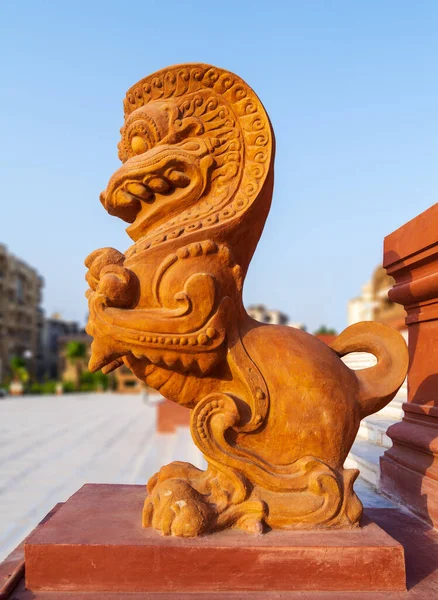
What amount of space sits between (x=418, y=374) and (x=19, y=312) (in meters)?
42.5

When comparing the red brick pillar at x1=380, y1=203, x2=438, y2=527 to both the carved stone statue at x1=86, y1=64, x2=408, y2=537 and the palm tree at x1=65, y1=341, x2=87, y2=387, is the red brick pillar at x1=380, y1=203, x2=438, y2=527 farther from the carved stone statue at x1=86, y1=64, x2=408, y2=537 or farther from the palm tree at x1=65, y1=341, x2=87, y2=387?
the palm tree at x1=65, y1=341, x2=87, y2=387

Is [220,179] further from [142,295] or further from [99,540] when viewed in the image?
[99,540]

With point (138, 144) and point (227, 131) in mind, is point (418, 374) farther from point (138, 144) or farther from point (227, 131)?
point (138, 144)

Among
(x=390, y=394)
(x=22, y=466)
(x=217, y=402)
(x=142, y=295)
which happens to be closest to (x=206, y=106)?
(x=142, y=295)

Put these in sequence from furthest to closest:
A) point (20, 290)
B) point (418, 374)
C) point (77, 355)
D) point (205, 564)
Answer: point (20, 290)
point (77, 355)
point (418, 374)
point (205, 564)

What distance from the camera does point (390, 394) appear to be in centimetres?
198

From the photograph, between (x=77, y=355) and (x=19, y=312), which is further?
(x=19, y=312)

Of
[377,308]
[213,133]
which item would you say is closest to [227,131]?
[213,133]

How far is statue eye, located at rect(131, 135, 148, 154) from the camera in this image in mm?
2139

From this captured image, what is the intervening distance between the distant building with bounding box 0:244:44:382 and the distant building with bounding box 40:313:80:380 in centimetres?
295

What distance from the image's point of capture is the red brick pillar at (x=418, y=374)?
2232 mm

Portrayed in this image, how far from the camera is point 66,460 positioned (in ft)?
24.3

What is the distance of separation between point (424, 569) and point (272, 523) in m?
0.54

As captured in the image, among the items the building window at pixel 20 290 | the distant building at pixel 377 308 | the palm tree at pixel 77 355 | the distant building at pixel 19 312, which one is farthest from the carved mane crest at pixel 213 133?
the building window at pixel 20 290
